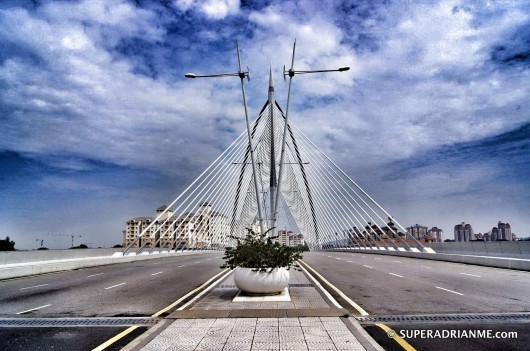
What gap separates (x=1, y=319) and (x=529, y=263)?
20597 millimetres

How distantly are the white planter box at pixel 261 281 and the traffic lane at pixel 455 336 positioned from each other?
11.6 feet

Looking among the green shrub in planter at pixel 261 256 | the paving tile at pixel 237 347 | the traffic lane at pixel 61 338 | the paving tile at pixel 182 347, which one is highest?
the green shrub in planter at pixel 261 256

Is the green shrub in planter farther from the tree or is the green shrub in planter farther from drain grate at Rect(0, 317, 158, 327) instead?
the tree

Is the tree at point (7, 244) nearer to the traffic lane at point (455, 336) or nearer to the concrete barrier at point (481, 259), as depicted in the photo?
the concrete barrier at point (481, 259)

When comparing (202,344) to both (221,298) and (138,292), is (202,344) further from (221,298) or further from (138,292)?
(138,292)

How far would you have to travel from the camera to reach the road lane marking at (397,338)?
251 inches

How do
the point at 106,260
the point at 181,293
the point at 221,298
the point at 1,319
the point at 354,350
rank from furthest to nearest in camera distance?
the point at 106,260 < the point at 181,293 < the point at 221,298 < the point at 1,319 < the point at 354,350

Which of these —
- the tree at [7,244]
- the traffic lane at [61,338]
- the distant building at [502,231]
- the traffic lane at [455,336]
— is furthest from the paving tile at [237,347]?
the distant building at [502,231]

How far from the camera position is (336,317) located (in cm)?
829

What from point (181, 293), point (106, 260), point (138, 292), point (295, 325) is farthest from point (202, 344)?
point (106, 260)

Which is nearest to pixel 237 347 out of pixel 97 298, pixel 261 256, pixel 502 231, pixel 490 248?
pixel 261 256

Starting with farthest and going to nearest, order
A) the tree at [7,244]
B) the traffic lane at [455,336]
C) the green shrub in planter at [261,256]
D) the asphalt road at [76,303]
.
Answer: the tree at [7,244], the green shrub in planter at [261,256], the asphalt road at [76,303], the traffic lane at [455,336]

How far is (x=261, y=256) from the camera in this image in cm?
1095

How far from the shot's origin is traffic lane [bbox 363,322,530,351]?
6332 mm
